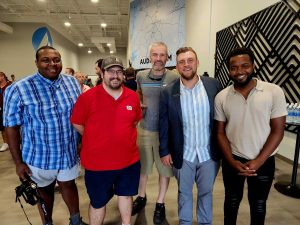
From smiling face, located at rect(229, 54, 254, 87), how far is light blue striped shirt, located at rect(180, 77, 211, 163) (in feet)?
0.81

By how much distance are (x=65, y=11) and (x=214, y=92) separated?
973cm

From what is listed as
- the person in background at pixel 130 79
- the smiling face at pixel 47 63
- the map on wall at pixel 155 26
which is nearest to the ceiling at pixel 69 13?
the map on wall at pixel 155 26

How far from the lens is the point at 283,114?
1.53 metres

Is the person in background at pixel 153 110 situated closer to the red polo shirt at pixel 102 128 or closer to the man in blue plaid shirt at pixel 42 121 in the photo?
the red polo shirt at pixel 102 128

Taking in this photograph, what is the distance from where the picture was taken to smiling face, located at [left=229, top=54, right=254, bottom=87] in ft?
5.08

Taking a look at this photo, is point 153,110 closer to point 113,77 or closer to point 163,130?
point 163,130

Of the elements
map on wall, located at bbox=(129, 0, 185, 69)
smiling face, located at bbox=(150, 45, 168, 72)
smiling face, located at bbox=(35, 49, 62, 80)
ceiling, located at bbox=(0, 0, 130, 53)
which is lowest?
smiling face, located at bbox=(35, 49, 62, 80)

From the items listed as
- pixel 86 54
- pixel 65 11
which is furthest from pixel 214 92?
pixel 86 54

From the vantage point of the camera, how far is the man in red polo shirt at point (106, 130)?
1.66 m

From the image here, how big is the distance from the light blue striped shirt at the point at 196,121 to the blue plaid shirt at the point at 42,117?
2.76ft

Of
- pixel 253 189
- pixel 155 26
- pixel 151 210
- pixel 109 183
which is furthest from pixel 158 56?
pixel 155 26

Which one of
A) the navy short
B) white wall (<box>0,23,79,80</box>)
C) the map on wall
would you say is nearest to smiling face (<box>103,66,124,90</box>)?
the navy short

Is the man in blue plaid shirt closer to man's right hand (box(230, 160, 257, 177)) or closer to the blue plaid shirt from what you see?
the blue plaid shirt

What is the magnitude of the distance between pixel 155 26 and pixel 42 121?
17.4 feet
